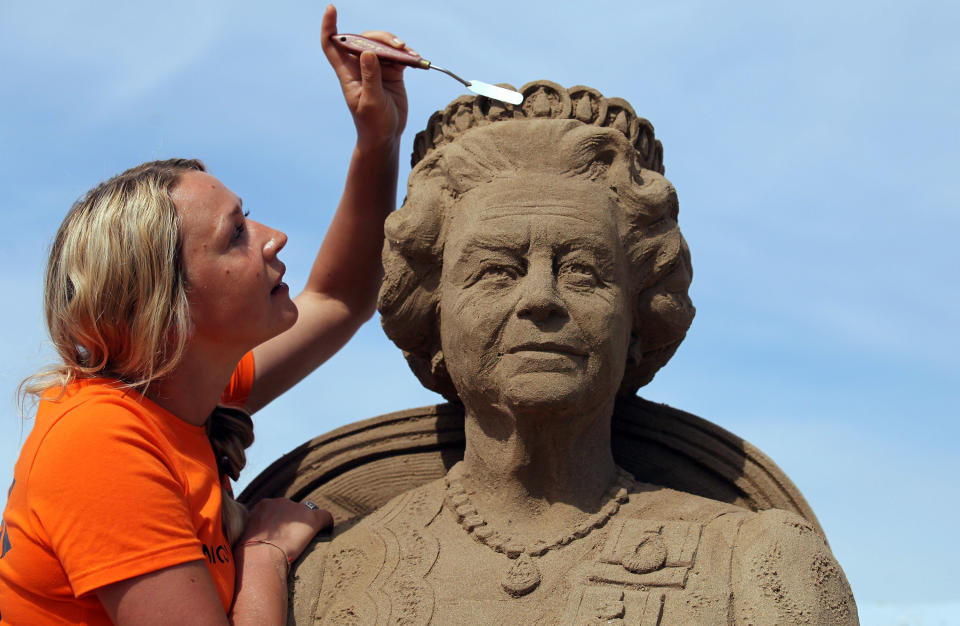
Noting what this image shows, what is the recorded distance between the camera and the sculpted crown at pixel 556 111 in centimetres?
485

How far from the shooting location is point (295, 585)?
4359 mm

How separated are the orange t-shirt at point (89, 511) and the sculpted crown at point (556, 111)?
1729mm

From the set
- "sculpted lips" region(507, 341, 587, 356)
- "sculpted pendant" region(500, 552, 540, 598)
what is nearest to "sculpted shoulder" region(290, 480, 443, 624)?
"sculpted pendant" region(500, 552, 540, 598)

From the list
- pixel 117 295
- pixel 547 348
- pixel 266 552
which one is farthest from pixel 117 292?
pixel 547 348

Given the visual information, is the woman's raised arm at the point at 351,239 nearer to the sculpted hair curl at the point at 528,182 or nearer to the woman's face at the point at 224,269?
the sculpted hair curl at the point at 528,182

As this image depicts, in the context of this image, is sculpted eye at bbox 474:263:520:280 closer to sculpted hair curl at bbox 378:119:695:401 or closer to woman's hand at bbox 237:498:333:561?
sculpted hair curl at bbox 378:119:695:401

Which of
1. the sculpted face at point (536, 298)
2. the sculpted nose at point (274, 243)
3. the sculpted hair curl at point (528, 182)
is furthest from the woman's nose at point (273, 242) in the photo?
the sculpted face at point (536, 298)

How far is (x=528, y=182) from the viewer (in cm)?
451

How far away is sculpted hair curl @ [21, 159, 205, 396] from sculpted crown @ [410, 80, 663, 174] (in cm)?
132

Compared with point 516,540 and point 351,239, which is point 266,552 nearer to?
point 516,540

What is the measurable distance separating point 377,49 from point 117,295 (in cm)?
169

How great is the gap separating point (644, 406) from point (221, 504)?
1.85m

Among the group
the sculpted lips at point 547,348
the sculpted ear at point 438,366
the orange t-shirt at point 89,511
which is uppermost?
the sculpted ear at point 438,366

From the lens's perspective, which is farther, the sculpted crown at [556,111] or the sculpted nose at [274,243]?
the sculpted crown at [556,111]
